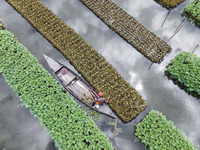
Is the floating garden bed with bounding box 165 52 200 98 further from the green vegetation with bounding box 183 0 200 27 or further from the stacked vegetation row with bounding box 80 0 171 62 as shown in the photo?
the green vegetation with bounding box 183 0 200 27

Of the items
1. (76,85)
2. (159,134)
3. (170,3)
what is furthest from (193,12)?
(76,85)

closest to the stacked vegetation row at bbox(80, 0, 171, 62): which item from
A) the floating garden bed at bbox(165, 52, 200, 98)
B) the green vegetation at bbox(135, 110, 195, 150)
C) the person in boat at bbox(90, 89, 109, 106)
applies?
the floating garden bed at bbox(165, 52, 200, 98)

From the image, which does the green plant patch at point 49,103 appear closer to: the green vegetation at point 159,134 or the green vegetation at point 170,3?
the green vegetation at point 159,134

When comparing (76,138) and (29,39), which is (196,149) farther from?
(29,39)

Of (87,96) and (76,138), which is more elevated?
(87,96)

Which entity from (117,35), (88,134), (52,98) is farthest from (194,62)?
(52,98)
